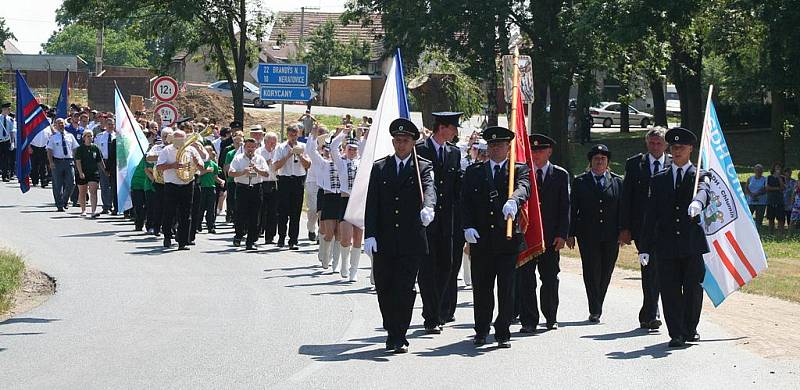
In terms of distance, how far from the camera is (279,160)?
65.7 feet

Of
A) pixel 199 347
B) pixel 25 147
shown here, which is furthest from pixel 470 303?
pixel 25 147

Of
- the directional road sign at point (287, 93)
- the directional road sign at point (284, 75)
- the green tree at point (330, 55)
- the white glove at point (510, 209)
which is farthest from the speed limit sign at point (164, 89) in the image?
the green tree at point (330, 55)

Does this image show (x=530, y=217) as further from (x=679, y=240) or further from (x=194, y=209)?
(x=194, y=209)

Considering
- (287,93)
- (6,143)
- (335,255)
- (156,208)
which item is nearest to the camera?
(335,255)

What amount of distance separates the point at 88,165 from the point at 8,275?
392 inches

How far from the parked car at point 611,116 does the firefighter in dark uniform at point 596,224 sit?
176 feet

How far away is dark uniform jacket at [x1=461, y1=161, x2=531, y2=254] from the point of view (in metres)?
11.2

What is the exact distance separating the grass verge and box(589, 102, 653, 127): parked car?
51747 mm

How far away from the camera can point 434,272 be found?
1216 cm

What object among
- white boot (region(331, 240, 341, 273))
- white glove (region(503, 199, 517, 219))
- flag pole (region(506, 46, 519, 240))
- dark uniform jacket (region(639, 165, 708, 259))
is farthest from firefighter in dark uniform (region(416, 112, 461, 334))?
white boot (region(331, 240, 341, 273))

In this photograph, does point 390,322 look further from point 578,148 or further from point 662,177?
point 578,148

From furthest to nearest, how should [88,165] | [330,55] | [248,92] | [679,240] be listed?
1. [330,55]
2. [248,92]
3. [88,165]
4. [679,240]

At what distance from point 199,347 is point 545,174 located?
377cm

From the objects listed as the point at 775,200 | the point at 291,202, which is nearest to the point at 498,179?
the point at 291,202
